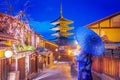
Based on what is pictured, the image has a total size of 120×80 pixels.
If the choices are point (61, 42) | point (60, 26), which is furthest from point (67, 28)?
point (61, 42)

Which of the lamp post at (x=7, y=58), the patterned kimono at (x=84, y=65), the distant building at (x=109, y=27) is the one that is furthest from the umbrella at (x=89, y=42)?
the distant building at (x=109, y=27)

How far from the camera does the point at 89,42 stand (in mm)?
12227

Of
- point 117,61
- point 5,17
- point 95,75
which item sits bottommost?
point 95,75

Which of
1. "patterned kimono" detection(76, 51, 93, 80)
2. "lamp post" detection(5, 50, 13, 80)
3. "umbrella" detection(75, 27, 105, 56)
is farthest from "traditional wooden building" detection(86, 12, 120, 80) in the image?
"lamp post" detection(5, 50, 13, 80)

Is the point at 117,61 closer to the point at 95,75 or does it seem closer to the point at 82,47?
the point at 82,47

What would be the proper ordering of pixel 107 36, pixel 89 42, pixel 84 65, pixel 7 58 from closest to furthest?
pixel 89 42 → pixel 84 65 → pixel 7 58 → pixel 107 36

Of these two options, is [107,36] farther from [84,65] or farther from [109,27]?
[84,65]

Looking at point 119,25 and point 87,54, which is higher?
point 119,25

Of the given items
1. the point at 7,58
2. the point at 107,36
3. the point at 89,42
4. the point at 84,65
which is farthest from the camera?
the point at 107,36

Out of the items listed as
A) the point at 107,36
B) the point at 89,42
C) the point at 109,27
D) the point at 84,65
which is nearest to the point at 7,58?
the point at 84,65

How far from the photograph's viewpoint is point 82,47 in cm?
1216

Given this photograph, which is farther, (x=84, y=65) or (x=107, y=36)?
(x=107, y=36)

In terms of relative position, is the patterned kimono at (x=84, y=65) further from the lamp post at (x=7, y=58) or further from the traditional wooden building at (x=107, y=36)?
the traditional wooden building at (x=107, y=36)

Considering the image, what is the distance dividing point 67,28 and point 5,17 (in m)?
53.0
